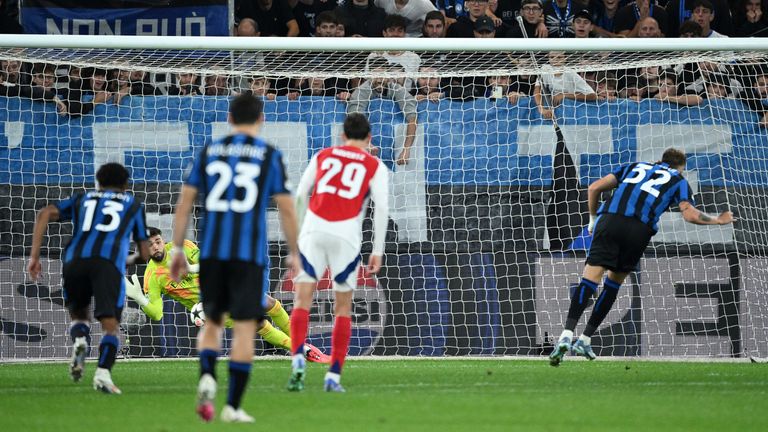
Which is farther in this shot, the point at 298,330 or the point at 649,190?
the point at 649,190

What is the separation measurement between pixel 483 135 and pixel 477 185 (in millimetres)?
547

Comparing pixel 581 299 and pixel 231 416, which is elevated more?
pixel 581 299

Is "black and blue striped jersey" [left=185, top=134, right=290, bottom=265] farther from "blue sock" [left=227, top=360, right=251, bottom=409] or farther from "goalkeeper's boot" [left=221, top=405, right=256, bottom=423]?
"goalkeeper's boot" [left=221, top=405, right=256, bottom=423]

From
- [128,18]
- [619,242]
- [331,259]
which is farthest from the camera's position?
[128,18]

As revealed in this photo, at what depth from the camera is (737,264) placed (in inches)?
505

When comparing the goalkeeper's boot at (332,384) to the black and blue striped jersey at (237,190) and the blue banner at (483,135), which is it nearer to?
the black and blue striped jersey at (237,190)

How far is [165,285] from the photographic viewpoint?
12227mm

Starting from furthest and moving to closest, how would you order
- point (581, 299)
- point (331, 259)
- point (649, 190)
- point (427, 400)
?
point (581, 299), point (649, 190), point (331, 259), point (427, 400)

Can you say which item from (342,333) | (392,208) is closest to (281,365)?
(392,208)

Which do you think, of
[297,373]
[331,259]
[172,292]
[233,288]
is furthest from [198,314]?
[233,288]

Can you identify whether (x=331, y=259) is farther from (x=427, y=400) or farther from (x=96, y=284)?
(x=96, y=284)

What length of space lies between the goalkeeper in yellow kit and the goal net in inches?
20.2

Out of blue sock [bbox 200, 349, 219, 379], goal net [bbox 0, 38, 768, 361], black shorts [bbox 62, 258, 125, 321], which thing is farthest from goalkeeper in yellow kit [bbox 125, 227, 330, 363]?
blue sock [bbox 200, 349, 219, 379]

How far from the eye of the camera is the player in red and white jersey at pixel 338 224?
815 centimetres
